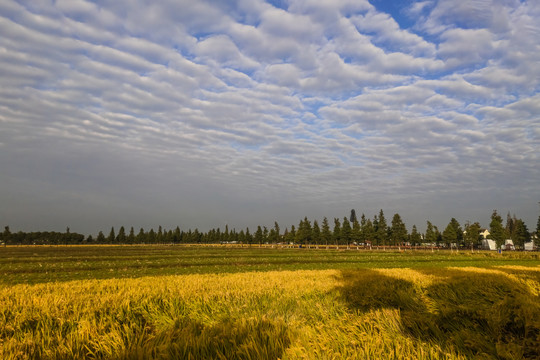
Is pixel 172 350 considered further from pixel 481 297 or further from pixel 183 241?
pixel 183 241

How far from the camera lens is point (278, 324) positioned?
16.3ft

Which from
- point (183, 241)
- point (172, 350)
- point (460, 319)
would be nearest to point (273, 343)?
point (172, 350)

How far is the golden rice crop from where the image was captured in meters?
3.69

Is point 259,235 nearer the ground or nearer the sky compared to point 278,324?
nearer the ground

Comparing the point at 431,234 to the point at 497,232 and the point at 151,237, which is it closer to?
the point at 497,232

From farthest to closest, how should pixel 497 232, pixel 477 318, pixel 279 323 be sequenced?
pixel 497 232 → pixel 279 323 → pixel 477 318

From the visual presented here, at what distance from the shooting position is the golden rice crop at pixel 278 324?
3688mm

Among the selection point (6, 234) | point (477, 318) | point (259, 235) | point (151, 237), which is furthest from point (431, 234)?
point (6, 234)

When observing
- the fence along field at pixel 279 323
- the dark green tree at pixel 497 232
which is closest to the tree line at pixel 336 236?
the dark green tree at pixel 497 232

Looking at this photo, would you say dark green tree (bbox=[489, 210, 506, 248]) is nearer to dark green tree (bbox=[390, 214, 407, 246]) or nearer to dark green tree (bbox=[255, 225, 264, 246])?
dark green tree (bbox=[390, 214, 407, 246])

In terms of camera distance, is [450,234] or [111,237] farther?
[111,237]

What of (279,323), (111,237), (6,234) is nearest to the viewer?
(279,323)

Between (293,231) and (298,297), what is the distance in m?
143

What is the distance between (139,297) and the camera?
25.2 feet
